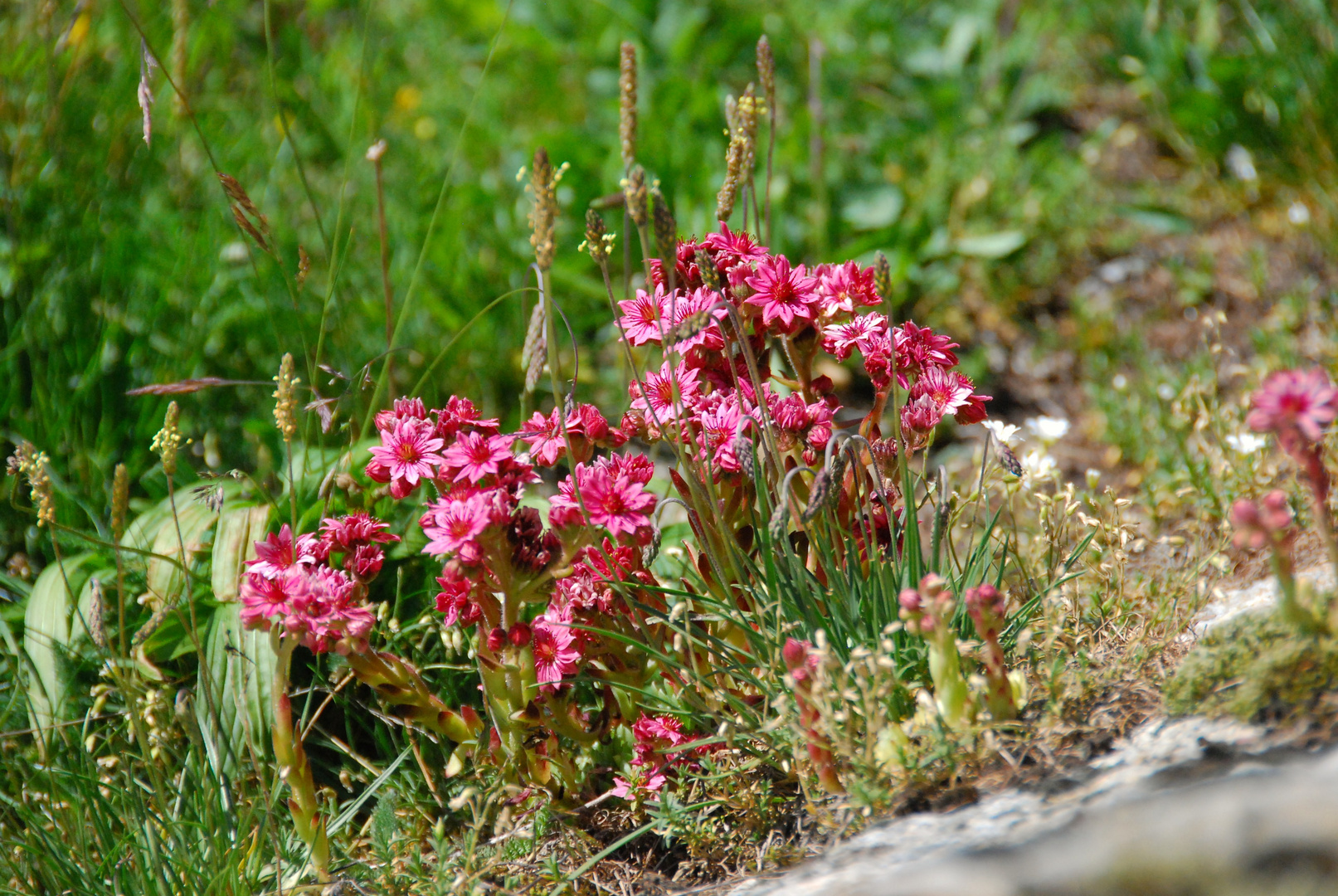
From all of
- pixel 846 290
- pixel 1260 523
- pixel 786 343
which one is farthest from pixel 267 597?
pixel 1260 523

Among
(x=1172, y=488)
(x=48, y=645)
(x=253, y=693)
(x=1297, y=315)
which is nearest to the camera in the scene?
(x=253, y=693)

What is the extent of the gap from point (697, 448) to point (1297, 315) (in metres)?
2.38

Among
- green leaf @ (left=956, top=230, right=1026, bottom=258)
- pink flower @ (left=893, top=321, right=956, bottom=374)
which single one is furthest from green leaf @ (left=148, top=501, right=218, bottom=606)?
green leaf @ (left=956, top=230, right=1026, bottom=258)

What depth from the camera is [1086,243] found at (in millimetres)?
3645

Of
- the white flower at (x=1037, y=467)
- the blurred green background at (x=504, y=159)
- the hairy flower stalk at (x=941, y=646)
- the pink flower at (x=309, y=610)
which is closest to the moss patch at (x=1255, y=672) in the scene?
the hairy flower stalk at (x=941, y=646)

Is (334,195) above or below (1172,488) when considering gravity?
above

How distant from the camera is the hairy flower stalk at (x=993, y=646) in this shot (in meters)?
1.30

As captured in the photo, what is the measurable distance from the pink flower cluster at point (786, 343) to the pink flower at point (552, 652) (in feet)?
1.20

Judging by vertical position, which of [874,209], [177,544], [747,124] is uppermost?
[747,124]

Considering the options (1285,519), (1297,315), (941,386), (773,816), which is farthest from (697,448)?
(1297,315)

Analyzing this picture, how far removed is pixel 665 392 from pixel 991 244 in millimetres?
2310

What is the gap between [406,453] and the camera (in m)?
1.54

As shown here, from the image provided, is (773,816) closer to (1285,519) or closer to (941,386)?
(941,386)

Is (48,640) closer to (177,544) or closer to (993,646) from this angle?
(177,544)
